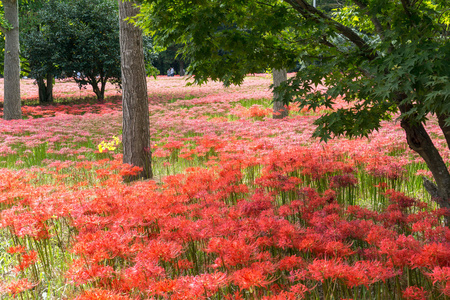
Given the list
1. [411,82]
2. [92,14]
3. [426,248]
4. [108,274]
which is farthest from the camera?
[92,14]

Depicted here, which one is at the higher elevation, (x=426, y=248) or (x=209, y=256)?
(x=426, y=248)

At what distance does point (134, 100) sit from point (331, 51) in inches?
171

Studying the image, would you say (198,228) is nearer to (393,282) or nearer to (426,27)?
(393,282)

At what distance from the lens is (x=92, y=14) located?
20.8m

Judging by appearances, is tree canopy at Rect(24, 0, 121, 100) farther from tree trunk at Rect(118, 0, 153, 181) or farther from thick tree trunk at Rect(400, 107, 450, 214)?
thick tree trunk at Rect(400, 107, 450, 214)

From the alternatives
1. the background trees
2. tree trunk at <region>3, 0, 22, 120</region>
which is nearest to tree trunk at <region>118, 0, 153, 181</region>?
the background trees

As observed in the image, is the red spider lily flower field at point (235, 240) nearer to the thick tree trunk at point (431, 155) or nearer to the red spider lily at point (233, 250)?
the red spider lily at point (233, 250)

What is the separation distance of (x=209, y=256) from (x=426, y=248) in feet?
6.16

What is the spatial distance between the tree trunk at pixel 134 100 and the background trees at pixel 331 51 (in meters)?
3.00

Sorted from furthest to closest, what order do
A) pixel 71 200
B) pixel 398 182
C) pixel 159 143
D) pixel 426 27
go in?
pixel 159 143 < pixel 398 182 < pixel 71 200 < pixel 426 27

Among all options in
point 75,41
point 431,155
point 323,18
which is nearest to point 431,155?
point 431,155

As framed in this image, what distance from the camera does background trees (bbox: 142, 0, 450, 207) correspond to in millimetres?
2844

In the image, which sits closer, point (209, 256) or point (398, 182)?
point (209, 256)

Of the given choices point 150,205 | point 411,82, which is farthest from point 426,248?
point 150,205
